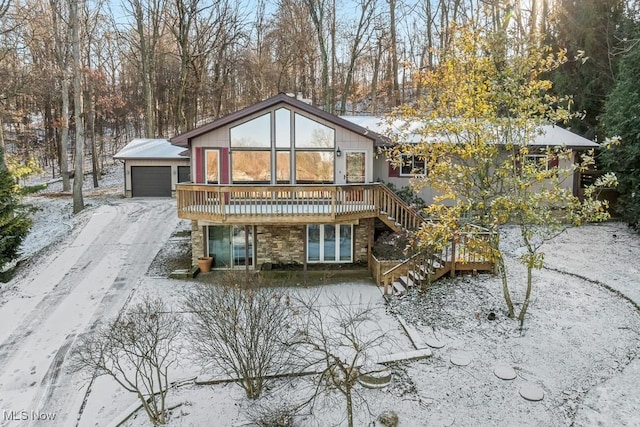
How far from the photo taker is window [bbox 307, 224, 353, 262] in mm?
13484

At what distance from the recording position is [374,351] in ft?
26.8

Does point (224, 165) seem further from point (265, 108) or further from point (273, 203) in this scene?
point (273, 203)

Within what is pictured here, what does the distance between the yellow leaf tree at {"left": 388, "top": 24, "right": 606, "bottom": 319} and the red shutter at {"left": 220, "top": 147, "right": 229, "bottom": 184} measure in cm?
660

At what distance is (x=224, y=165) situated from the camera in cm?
1355

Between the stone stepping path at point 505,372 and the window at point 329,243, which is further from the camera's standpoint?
the window at point 329,243

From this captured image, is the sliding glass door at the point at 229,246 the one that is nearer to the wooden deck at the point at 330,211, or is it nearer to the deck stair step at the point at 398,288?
the wooden deck at the point at 330,211

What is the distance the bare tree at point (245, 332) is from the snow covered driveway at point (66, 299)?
105 inches

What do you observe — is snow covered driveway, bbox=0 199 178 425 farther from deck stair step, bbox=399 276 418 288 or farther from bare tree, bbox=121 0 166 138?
bare tree, bbox=121 0 166 138

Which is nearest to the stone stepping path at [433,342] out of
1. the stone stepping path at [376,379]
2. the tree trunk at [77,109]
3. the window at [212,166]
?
the stone stepping path at [376,379]

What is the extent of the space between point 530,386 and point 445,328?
219 centimetres

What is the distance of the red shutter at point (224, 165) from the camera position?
44.3ft

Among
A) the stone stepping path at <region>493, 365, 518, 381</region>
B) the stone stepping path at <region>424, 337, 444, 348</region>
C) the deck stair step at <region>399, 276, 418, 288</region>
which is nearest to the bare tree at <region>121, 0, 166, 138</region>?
the deck stair step at <region>399, 276, 418, 288</region>

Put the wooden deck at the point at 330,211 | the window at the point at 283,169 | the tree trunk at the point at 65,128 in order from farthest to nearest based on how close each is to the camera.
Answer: the tree trunk at the point at 65,128 → the window at the point at 283,169 → the wooden deck at the point at 330,211

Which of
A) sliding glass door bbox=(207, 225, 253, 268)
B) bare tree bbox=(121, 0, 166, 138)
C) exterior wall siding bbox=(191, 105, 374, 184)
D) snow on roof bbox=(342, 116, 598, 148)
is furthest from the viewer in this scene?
bare tree bbox=(121, 0, 166, 138)
